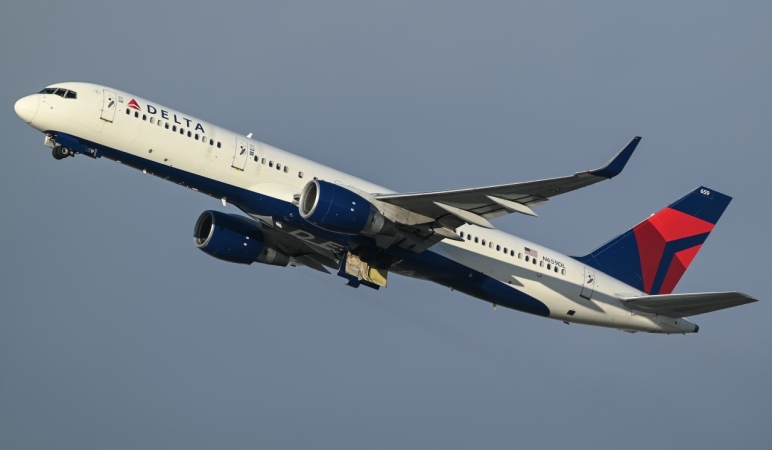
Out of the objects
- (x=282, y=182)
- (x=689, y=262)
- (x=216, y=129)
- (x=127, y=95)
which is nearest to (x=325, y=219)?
(x=282, y=182)

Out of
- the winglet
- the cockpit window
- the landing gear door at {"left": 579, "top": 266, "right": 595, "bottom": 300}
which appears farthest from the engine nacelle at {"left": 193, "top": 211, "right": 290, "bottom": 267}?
the winglet

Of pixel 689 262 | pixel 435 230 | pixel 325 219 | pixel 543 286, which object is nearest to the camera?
pixel 325 219

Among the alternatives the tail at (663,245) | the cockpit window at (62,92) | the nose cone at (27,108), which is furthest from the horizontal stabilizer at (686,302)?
the nose cone at (27,108)

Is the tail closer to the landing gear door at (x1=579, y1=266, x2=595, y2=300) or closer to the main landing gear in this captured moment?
the landing gear door at (x1=579, y1=266, x2=595, y2=300)

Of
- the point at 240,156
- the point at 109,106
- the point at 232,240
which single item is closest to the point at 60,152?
the point at 109,106

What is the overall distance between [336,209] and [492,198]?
6.19m

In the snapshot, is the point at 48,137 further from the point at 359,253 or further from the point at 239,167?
the point at 359,253

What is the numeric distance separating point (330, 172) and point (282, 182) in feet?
7.81

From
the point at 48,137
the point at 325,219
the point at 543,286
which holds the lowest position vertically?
the point at 48,137

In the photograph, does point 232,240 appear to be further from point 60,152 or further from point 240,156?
point 60,152

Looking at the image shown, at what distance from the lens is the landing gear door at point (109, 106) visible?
44.3 meters

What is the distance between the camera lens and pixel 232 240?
51906mm

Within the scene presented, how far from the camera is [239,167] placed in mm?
45625

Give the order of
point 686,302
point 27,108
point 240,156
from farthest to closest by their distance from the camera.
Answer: point 686,302 < point 240,156 < point 27,108
